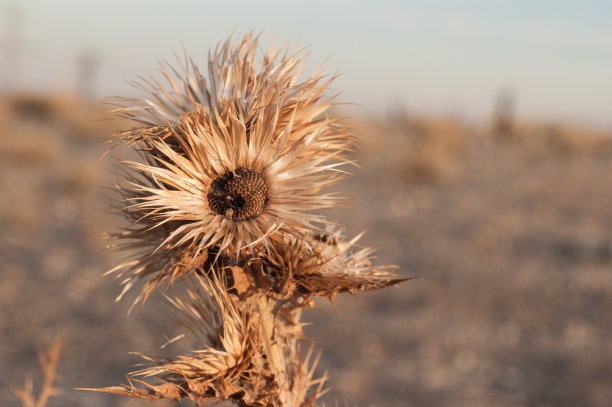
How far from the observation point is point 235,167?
1000 millimetres

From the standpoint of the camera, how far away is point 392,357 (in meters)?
6.54

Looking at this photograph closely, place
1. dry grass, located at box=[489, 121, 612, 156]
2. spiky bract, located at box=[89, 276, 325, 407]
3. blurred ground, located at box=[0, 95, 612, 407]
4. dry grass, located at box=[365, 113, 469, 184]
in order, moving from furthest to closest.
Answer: dry grass, located at box=[489, 121, 612, 156], dry grass, located at box=[365, 113, 469, 184], blurred ground, located at box=[0, 95, 612, 407], spiky bract, located at box=[89, 276, 325, 407]

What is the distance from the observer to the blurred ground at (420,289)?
610 cm

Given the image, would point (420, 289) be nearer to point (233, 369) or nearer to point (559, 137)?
point (233, 369)

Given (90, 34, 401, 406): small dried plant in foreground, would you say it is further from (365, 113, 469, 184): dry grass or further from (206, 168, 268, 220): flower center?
(365, 113, 469, 184): dry grass

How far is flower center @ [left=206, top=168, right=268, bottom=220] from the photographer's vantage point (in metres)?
0.97

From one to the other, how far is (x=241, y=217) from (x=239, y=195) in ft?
0.13

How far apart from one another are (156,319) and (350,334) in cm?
233

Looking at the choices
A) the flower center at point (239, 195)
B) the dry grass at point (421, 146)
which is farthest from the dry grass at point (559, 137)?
the flower center at point (239, 195)

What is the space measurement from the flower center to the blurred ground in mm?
2325

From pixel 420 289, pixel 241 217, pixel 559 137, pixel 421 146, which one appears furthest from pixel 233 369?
pixel 559 137

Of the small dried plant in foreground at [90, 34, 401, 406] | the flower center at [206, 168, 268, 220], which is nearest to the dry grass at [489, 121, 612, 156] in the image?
the small dried plant in foreground at [90, 34, 401, 406]

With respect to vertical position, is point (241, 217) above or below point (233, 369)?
above

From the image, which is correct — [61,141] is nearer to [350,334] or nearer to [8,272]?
[8,272]
